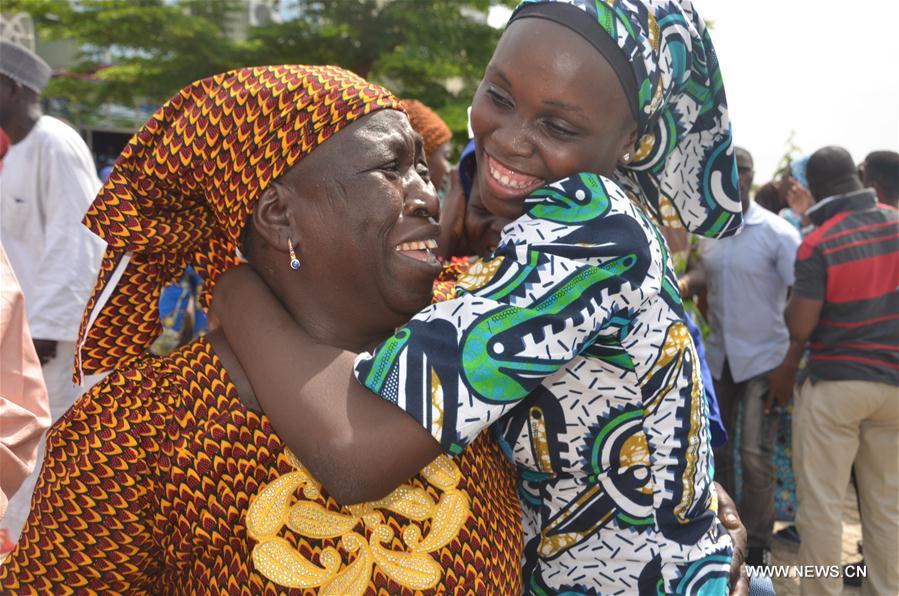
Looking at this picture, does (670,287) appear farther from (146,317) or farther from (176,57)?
(176,57)

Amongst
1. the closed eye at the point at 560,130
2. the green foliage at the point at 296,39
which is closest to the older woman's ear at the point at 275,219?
the closed eye at the point at 560,130

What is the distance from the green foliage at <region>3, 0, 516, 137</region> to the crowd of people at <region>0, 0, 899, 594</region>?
11.7 meters

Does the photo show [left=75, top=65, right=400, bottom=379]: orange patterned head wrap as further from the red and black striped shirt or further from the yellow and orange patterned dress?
the red and black striped shirt

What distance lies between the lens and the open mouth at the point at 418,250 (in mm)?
1626

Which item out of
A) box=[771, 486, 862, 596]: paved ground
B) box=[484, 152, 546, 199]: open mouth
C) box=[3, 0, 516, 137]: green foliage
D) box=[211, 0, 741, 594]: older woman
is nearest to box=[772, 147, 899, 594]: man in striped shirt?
box=[771, 486, 862, 596]: paved ground

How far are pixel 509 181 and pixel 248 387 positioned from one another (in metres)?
0.69

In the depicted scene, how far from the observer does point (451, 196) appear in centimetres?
353

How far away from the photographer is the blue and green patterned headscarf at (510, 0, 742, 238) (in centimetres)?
157

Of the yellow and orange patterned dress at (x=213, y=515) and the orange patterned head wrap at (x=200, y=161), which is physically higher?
the orange patterned head wrap at (x=200, y=161)

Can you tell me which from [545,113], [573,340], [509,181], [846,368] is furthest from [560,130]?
[846,368]

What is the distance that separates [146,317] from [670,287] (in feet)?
3.77

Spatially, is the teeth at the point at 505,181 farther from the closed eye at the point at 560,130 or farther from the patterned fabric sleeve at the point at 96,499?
the patterned fabric sleeve at the point at 96,499

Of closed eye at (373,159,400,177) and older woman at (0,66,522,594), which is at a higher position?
closed eye at (373,159,400,177)

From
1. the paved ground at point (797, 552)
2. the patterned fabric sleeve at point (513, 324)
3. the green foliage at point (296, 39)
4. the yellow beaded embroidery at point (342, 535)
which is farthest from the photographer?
the green foliage at point (296, 39)
